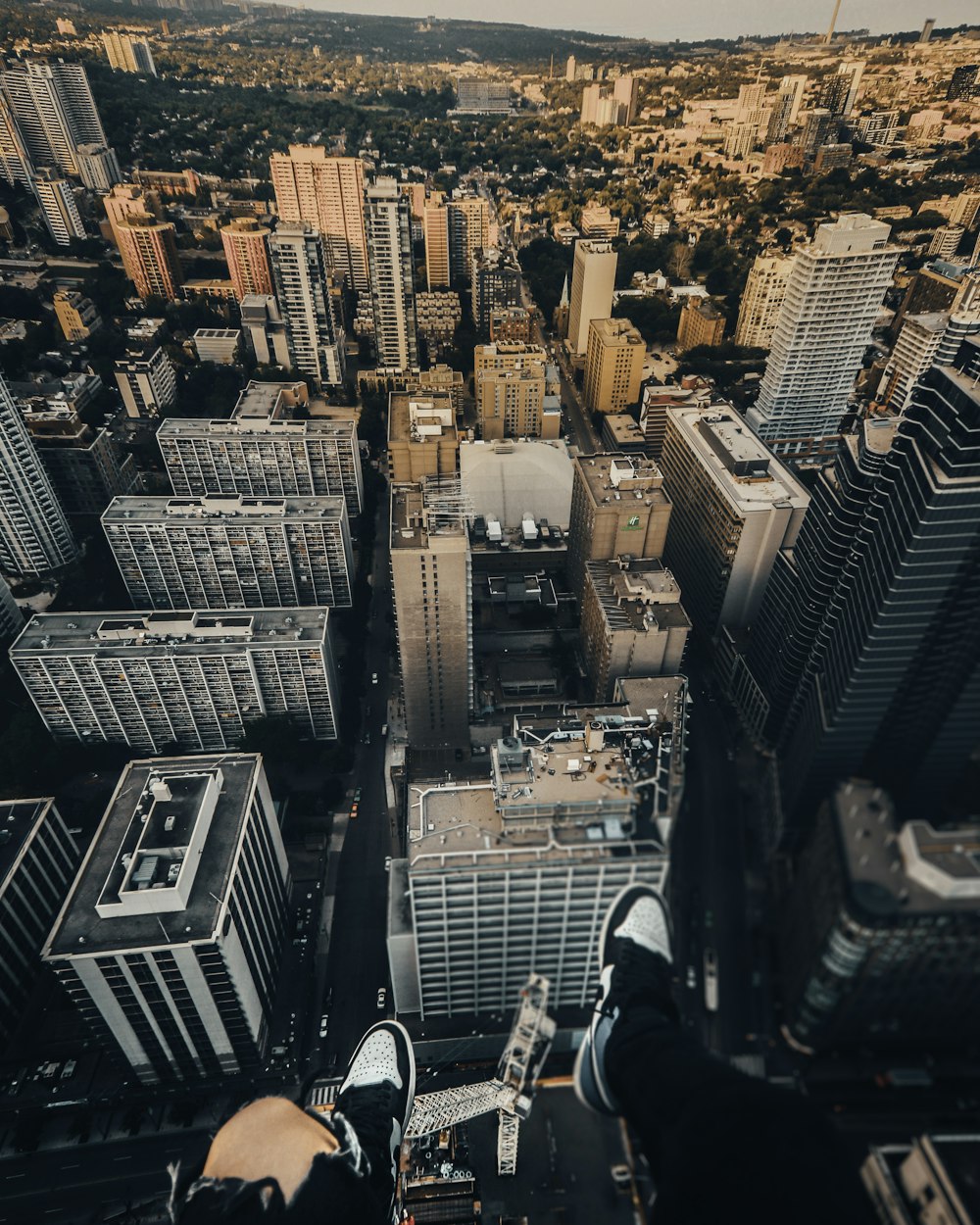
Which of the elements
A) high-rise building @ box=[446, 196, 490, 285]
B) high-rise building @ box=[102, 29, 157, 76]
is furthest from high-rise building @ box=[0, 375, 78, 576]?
high-rise building @ box=[102, 29, 157, 76]

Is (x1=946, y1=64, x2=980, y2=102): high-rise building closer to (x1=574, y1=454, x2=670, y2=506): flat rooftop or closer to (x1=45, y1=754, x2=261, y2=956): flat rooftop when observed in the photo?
(x1=574, y1=454, x2=670, y2=506): flat rooftop

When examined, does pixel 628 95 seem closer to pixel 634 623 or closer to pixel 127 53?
pixel 127 53

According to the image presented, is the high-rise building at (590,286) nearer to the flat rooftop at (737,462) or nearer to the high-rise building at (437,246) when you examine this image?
the high-rise building at (437,246)

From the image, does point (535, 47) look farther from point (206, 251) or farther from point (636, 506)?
point (636, 506)

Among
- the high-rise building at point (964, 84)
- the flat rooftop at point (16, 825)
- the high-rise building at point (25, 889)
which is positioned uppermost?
the high-rise building at point (964, 84)

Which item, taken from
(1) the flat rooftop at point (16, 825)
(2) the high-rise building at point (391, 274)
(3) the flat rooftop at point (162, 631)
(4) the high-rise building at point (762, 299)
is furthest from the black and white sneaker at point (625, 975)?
(4) the high-rise building at point (762, 299)

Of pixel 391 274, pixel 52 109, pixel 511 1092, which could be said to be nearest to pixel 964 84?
pixel 391 274
